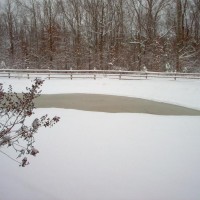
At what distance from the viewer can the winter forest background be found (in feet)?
131

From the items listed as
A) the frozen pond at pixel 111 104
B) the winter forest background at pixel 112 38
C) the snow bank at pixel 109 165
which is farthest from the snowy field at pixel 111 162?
the winter forest background at pixel 112 38

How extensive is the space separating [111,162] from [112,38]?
42.3m

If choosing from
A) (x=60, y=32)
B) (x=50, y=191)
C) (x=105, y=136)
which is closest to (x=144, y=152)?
(x=105, y=136)

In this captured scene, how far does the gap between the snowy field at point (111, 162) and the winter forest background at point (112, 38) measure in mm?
27983

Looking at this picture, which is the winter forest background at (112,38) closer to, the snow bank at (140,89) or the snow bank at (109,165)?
the snow bank at (140,89)

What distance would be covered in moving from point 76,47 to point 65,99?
27.6m

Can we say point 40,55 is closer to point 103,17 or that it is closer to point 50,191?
point 103,17

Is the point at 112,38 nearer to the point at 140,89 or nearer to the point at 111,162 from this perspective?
the point at 140,89

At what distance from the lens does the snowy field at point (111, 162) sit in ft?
20.3

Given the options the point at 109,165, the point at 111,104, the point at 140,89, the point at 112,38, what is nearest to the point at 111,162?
the point at 109,165

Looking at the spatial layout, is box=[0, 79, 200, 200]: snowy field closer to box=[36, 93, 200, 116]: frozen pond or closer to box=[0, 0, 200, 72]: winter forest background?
box=[36, 93, 200, 116]: frozen pond

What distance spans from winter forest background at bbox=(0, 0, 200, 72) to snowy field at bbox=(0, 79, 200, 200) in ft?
91.8

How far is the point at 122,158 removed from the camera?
7.90m

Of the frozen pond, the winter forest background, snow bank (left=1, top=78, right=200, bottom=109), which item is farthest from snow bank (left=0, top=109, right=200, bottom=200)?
the winter forest background
